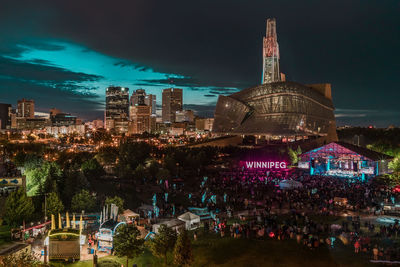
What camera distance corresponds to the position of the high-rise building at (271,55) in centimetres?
11150

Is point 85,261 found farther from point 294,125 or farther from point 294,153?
point 294,125

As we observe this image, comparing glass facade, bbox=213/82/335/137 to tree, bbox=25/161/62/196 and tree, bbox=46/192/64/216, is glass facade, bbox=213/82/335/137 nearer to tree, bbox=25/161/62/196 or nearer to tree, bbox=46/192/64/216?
tree, bbox=25/161/62/196

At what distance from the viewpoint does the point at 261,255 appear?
1572 centimetres

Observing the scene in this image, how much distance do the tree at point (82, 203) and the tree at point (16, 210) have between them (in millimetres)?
3094

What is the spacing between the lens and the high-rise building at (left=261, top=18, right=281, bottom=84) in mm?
111500

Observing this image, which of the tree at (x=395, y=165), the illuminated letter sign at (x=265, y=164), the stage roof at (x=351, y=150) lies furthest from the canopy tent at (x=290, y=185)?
the tree at (x=395, y=165)

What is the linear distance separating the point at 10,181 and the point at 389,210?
27.7m

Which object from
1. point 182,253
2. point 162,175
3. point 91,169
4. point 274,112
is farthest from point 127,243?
point 274,112

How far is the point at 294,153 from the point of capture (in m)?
49.2

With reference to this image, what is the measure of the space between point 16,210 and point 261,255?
1550 centimetres

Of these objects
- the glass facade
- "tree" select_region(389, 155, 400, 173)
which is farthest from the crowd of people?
the glass facade

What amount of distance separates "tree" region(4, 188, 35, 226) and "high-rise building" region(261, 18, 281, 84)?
9952cm

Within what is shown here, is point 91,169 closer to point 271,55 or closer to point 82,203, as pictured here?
point 82,203

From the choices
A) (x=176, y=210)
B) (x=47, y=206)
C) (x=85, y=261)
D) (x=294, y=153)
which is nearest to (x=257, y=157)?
(x=294, y=153)
